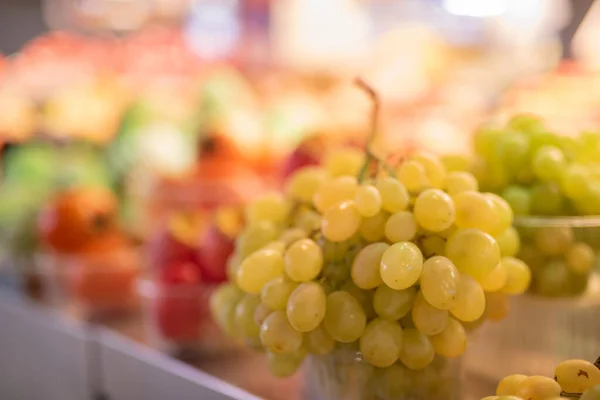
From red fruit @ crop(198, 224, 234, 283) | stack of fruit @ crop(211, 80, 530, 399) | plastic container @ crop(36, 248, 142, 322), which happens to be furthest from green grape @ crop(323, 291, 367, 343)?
plastic container @ crop(36, 248, 142, 322)

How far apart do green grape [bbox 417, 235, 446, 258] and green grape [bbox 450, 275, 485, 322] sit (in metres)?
0.04

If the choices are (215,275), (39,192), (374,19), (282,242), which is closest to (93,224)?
(39,192)

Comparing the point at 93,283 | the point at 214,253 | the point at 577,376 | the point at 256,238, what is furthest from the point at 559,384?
the point at 93,283

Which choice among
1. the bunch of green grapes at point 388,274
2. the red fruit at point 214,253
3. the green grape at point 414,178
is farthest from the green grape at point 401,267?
the red fruit at point 214,253

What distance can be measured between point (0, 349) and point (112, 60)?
1544 mm

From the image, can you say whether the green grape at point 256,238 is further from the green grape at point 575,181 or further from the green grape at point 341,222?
the green grape at point 575,181

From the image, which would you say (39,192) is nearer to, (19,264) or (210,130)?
(19,264)

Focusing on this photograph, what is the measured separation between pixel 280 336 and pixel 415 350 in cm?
12

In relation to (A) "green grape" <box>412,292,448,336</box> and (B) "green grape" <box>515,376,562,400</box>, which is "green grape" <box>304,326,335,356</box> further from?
(B) "green grape" <box>515,376,562,400</box>

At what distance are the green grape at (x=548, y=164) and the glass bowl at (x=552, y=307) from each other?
0.05m

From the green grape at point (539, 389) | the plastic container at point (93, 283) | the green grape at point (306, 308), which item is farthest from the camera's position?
the plastic container at point (93, 283)

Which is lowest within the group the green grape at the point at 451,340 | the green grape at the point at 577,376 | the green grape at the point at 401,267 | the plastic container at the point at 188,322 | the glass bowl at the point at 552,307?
the plastic container at the point at 188,322

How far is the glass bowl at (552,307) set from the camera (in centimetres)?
84

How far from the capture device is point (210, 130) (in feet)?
4.93
